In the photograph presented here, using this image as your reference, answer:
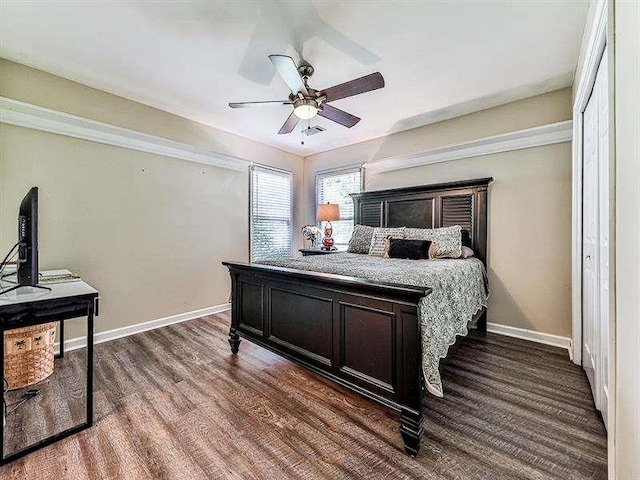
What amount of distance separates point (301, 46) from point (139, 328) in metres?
3.38

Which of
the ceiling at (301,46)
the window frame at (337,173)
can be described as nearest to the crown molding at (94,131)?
the ceiling at (301,46)

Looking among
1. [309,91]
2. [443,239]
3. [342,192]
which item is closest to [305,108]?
[309,91]

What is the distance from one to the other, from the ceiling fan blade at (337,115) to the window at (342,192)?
178 cm

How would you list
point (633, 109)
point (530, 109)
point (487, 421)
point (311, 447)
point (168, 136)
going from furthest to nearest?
point (168, 136), point (530, 109), point (487, 421), point (311, 447), point (633, 109)

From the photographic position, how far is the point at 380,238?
138 inches

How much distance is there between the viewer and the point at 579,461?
4.66 feet

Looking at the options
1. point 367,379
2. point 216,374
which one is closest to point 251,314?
point 216,374

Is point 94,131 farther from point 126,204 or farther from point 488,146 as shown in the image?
point 488,146

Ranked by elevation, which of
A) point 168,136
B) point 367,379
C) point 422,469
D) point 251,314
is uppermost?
point 168,136

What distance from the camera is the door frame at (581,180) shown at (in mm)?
1127

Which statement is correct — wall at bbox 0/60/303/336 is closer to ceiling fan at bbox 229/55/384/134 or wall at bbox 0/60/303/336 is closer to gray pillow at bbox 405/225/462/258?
ceiling fan at bbox 229/55/384/134

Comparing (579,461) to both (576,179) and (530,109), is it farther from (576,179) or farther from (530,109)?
(530,109)

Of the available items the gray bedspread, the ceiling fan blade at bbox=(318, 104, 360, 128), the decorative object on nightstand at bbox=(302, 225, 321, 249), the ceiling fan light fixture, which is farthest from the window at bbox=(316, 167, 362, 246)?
the gray bedspread

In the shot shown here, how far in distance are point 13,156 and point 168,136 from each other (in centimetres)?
141
